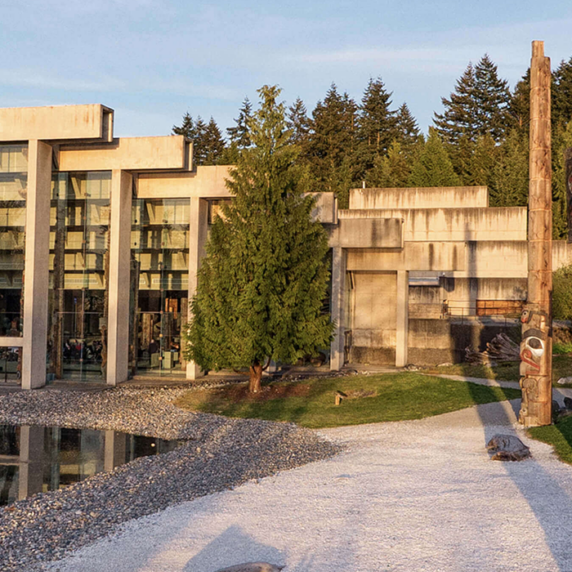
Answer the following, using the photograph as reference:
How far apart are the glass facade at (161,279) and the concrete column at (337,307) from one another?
667 cm

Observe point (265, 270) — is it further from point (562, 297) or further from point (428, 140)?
point (428, 140)

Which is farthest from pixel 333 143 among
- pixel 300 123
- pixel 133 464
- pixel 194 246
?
pixel 133 464

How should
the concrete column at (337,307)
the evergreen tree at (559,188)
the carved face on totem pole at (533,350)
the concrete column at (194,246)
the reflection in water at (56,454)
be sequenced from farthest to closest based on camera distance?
the evergreen tree at (559,188), the concrete column at (337,307), the concrete column at (194,246), the carved face on totem pole at (533,350), the reflection in water at (56,454)

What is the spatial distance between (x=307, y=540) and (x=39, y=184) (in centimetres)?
1992

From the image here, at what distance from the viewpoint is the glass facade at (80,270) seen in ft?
87.6

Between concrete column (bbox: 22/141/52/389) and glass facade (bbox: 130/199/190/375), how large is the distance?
13.5 ft

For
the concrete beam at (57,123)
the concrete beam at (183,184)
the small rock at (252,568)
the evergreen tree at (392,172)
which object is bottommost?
the small rock at (252,568)

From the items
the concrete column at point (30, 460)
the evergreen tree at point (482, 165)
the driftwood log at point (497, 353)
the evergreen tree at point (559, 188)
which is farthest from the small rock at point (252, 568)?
the evergreen tree at point (482, 165)

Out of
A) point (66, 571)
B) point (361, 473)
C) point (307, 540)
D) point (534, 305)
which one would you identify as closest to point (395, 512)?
point (307, 540)

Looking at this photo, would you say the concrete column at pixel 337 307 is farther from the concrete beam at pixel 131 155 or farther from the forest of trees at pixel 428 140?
the forest of trees at pixel 428 140

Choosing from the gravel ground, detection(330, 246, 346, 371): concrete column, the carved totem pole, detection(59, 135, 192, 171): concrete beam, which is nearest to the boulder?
the gravel ground

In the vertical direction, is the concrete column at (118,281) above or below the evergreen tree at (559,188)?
below

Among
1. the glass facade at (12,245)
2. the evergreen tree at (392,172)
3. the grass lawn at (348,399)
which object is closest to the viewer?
the grass lawn at (348,399)

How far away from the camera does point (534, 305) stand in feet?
56.3
